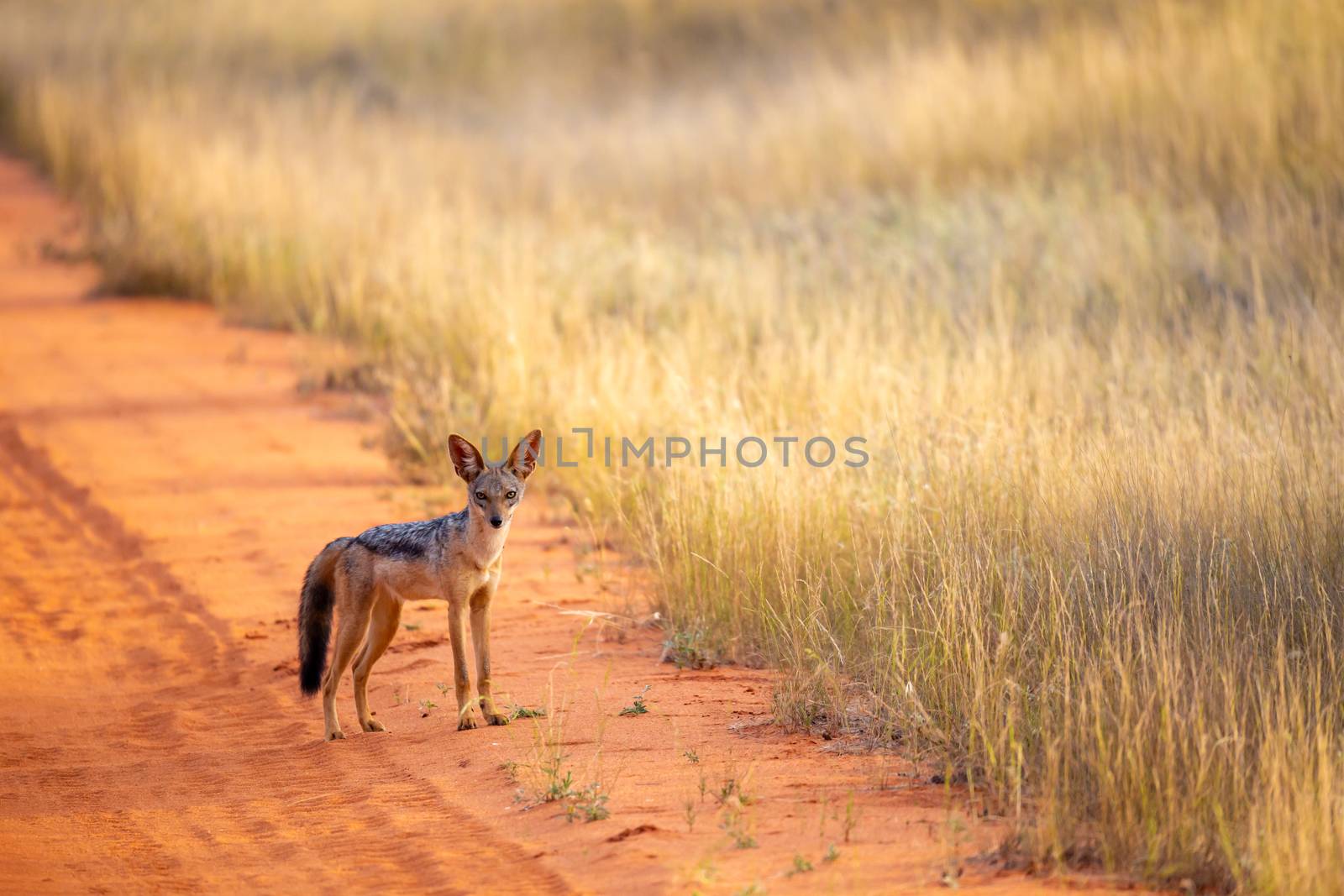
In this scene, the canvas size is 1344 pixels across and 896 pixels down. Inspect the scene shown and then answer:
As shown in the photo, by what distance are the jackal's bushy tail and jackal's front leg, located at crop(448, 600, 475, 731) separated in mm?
607

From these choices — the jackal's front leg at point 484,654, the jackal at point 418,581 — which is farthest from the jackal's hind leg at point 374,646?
the jackal's front leg at point 484,654

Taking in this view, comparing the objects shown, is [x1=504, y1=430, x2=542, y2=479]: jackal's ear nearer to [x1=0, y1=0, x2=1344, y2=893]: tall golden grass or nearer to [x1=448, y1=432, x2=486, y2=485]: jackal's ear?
[x1=448, y1=432, x2=486, y2=485]: jackal's ear

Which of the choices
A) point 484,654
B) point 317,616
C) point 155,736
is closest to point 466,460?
point 484,654

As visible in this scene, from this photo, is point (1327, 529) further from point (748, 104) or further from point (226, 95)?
point (226, 95)

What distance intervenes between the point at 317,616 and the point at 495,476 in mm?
1022

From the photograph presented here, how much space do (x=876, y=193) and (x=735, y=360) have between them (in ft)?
22.2

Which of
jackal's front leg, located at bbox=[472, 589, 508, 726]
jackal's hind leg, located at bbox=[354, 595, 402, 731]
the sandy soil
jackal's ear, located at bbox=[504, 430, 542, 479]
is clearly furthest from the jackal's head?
the sandy soil

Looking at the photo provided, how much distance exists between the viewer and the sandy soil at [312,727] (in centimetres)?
455

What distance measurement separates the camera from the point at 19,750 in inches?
233

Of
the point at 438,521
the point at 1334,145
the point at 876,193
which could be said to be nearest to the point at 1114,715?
the point at 438,521

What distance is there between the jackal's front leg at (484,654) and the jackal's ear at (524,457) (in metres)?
0.55

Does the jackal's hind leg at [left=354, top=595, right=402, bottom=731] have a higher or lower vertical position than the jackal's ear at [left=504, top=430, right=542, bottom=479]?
lower

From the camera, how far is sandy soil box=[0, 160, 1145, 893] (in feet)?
14.9

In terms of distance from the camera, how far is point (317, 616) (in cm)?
611
